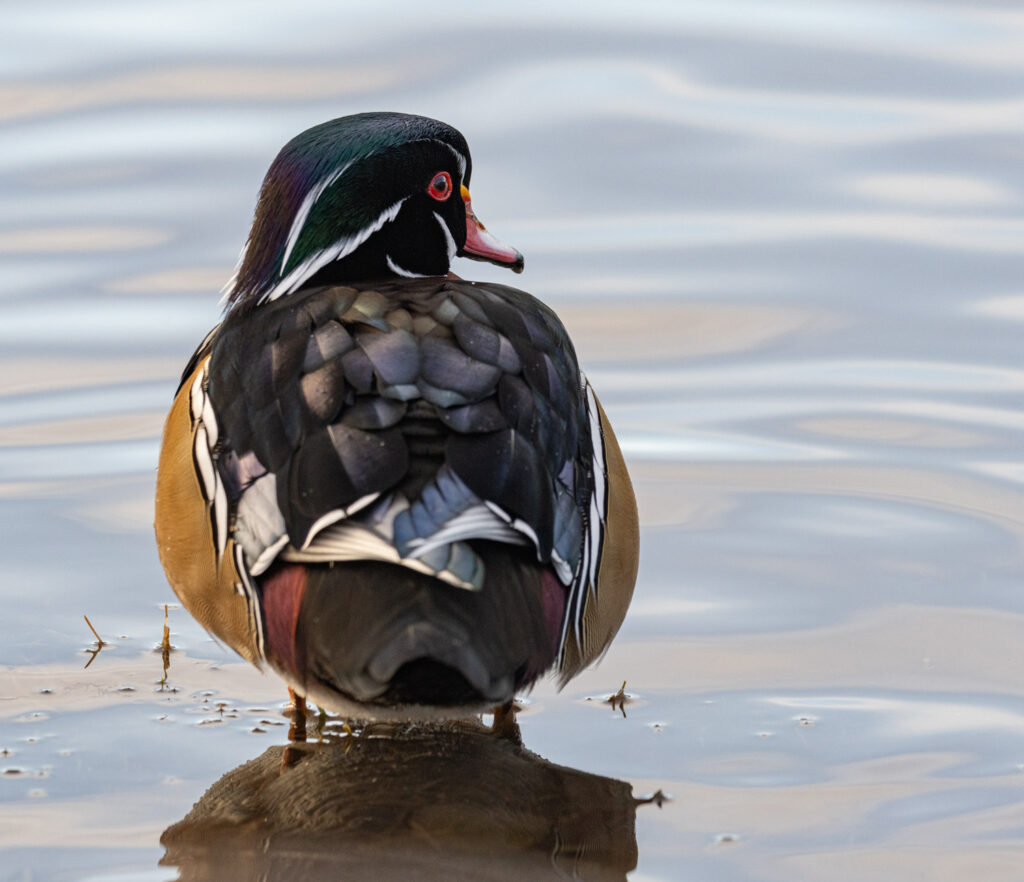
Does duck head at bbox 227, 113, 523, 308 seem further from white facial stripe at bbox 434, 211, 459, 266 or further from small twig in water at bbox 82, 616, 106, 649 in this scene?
small twig in water at bbox 82, 616, 106, 649

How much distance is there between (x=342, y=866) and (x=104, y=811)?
2.36 feet

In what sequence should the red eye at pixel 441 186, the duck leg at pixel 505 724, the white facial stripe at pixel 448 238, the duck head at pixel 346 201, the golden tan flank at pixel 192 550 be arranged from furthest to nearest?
the white facial stripe at pixel 448 238 < the red eye at pixel 441 186 < the duck head at pixel 346 201 < the duck leg at pixel 505 724 < the golden tan flank at pixel 192 550

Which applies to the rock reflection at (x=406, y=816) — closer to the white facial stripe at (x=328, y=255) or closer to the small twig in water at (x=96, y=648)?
the small twig in water at (x=96, y=648)

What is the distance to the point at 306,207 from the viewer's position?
19.3 feet

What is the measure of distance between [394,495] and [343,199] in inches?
74.4

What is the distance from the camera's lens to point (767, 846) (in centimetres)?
444

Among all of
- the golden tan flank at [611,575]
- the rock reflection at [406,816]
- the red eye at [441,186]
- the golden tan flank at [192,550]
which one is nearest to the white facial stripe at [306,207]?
the red eye at [441,186]

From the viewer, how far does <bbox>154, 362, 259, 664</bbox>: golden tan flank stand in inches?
194

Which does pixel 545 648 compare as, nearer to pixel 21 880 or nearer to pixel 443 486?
pixel 443 486

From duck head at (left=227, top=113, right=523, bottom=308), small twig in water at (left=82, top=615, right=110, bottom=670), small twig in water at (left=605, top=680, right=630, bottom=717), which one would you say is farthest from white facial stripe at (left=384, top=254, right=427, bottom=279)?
small twig in water at (left=605, top=680, right=630, bottom=717)

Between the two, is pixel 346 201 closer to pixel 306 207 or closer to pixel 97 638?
pixel 306 207

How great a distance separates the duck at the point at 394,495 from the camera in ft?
13.8

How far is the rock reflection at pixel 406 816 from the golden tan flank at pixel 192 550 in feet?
1.31

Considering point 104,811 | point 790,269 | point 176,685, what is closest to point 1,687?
point 176,685
